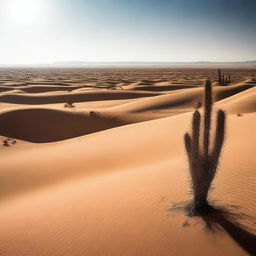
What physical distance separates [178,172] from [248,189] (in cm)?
178

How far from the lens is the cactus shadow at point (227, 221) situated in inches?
159

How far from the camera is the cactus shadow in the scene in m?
4.04

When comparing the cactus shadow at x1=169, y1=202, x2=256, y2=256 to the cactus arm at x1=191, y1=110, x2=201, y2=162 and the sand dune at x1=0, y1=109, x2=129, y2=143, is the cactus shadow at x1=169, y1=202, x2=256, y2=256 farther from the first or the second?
the sand dune at x1=0, y1=109, x2=129, y2=143

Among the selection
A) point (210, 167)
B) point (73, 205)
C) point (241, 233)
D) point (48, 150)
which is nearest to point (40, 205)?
point (73, 205)

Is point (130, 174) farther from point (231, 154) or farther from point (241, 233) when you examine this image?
point (241, 233)

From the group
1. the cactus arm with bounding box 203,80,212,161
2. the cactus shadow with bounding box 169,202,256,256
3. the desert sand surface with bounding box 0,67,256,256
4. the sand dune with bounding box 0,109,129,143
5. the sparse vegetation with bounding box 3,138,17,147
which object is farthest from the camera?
the sand dune with bounding box 0,109,129,143

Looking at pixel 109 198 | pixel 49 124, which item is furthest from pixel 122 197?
pixel 49 124

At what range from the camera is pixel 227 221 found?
14.7ft

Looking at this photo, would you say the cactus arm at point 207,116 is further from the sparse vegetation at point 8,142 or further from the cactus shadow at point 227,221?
the sparse vegetation at point 8,142

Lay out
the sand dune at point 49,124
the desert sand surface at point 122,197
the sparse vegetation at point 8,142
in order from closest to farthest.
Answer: the desert sand surface at point 122,197 < the sparse vegetation at point 8,142 < the sand dune at point 49,124

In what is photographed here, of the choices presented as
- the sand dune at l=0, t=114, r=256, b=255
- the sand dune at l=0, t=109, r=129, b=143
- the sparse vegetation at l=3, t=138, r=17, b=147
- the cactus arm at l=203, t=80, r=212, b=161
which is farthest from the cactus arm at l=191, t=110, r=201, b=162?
the sand dune at l=0, t=109, r=129, b=143

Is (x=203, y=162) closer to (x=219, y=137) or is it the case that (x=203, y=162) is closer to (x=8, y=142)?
(x=219, y=137)

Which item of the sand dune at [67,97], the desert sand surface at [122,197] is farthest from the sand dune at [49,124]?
the sand dune at [67,97]

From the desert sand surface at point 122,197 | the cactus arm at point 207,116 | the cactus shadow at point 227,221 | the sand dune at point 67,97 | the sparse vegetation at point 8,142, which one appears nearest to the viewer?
the cactus shadow at point 227,221
